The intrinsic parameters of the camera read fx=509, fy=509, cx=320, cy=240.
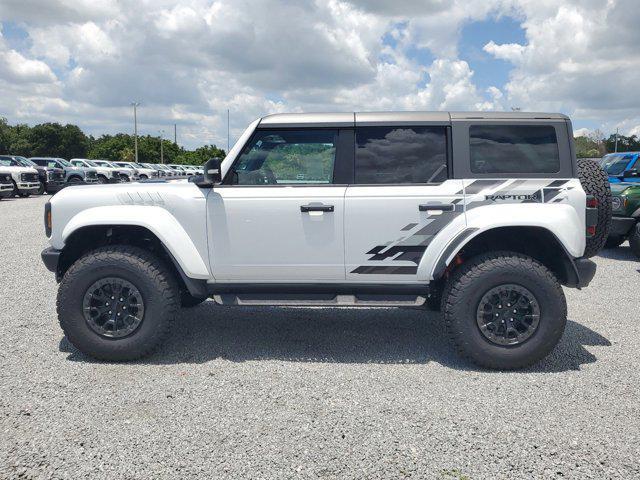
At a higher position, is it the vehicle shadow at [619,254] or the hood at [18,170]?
the hood at [18,170]

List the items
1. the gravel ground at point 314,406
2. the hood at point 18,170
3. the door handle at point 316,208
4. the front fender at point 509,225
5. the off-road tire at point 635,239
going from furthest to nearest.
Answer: the hood at point 18,170
the off-road tire at point 635,239
the door handle at point 316,208
the front fender at point 509,225
the gravel ground at point 314,406

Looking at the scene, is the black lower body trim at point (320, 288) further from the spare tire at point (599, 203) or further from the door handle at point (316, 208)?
the spare tire at point (599, 203)

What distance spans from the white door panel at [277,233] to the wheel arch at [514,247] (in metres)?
0.83

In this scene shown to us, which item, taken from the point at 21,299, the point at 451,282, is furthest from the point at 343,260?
the point at 21,299

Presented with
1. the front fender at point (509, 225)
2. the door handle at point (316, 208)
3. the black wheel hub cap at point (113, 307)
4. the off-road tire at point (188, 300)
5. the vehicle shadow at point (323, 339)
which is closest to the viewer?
the front fender at point (509, 225)

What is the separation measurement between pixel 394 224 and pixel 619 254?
24.8 feet

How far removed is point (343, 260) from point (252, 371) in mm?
1100

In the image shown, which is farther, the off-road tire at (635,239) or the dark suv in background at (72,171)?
the dark suv in background at (72,171)

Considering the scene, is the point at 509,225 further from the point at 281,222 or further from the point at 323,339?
the point at 323,339

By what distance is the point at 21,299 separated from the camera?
19.5ft

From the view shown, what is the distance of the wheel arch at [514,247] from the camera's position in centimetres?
382

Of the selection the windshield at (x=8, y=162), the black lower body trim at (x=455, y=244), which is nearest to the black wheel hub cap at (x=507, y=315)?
the black lower body trim at (x=455, y=244)

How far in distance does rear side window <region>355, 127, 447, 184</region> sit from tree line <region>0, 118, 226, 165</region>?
77.0 metres

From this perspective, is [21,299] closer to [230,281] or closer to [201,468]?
[230,281]
